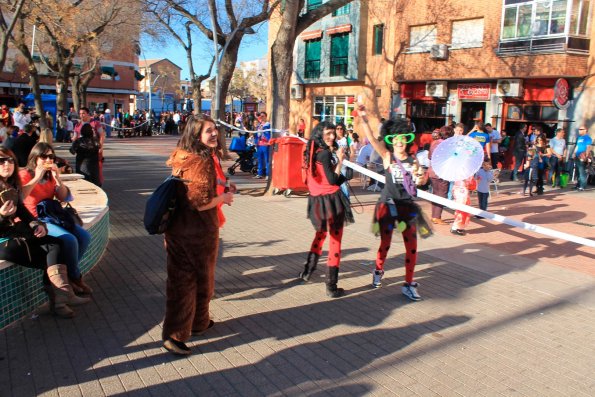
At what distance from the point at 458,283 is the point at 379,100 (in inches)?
878

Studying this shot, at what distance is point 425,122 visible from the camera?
2498 centimetres

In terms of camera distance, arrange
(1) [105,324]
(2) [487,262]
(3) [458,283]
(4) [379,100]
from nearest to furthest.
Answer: (1) [105,324], (3) [458,283], (2) [487,262], (4) [379,100]

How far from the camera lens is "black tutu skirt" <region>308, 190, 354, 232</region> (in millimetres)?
5398

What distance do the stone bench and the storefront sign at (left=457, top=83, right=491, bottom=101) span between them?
1852cm

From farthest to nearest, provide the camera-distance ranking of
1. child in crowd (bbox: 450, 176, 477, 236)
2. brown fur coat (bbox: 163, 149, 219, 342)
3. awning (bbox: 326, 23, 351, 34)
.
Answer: awning (bbox: 326, 23, 351, 34) → child in crowd (bbox: 450, 176, 477, 236) → brown fur coat (bbox: 163, 149, 219, 342)

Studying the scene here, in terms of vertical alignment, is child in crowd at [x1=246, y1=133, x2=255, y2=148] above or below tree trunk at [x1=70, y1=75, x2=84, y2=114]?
below

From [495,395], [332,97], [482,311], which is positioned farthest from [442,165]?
[332,97]

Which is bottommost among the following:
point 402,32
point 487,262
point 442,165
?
point 487,262

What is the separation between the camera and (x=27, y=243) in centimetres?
436

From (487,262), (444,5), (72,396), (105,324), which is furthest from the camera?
(444,5)

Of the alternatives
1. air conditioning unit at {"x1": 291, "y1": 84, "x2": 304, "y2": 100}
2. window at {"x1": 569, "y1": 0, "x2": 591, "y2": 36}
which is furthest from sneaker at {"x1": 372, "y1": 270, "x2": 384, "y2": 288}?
air conditioning unit at {"x1": 291, "y1": 84, "x2": 304, "y2": 100}

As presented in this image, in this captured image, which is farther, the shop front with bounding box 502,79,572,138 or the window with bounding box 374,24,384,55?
the window with bounding box 374,24,384,55

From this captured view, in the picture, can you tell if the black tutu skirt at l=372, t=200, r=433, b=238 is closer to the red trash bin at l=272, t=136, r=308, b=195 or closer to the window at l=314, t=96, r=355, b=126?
the red trash bin at l=272, t=136, r=308, b=195

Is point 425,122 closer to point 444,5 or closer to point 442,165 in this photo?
point 444,5
